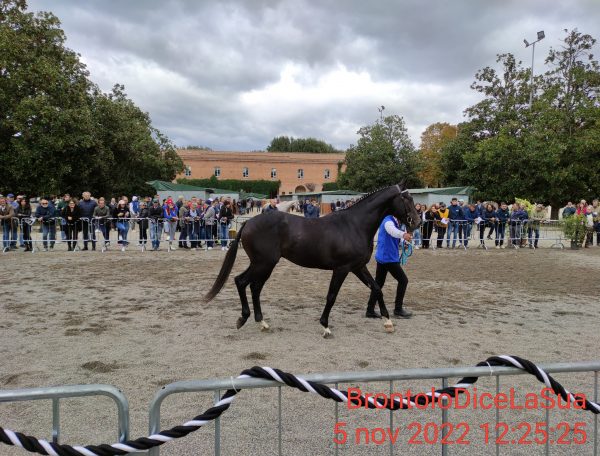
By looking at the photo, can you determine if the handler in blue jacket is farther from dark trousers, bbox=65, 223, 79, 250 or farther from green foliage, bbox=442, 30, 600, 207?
green foliage, bbox=442, 30, 600, 207

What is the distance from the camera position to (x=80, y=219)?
13633 mm

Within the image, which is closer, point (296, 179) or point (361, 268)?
point (361, 268)

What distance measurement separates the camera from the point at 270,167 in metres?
73.9

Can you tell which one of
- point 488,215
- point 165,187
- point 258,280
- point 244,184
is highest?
point 244,184

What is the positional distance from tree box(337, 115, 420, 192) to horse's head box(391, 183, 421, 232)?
35296 mm

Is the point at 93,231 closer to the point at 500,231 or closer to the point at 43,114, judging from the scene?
the point at 43,114

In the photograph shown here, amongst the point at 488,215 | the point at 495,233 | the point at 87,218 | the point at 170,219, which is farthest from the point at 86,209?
the point at 495,233

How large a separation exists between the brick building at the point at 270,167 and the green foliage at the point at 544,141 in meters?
40.9

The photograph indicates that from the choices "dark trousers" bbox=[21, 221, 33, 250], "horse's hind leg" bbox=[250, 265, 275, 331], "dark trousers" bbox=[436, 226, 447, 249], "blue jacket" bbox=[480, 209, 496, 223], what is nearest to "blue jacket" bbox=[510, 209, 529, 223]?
"blue jacket" bbox=[480, 209, 496, 223]

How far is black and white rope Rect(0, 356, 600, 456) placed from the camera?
1627 mm

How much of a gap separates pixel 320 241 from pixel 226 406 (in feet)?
12.3

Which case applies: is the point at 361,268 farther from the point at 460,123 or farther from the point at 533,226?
the point at 460,123

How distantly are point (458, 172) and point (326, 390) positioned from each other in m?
32.9

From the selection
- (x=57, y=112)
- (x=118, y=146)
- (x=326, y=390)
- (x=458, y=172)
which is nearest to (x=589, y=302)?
(x=326, y=390)
